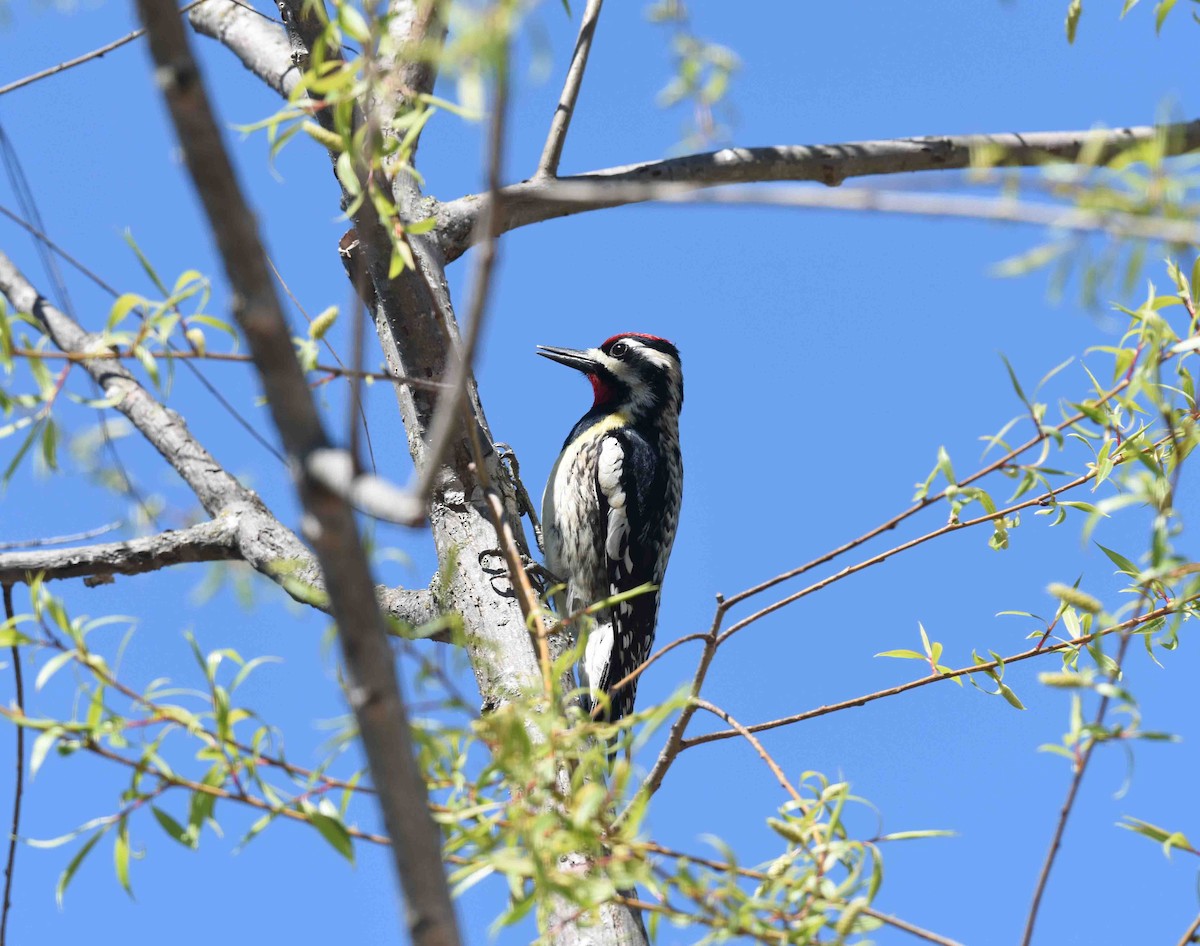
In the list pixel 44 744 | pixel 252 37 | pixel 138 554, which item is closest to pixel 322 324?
pixel 44 744

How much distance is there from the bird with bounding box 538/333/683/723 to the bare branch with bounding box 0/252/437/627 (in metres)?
1.07

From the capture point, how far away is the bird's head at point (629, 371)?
15.4 ft

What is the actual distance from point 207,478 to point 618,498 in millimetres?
1730

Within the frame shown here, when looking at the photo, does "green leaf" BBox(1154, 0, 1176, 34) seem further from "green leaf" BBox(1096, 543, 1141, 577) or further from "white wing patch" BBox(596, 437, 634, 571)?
"white wing patch" BBox(596, 437, 634, 571)

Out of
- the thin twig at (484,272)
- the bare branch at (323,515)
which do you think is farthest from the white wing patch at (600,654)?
the thin twig at (484,272)

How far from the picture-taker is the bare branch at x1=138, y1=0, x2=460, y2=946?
0.95 m

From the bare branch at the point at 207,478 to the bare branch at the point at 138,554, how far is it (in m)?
0.04

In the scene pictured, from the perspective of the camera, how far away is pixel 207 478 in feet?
9.37

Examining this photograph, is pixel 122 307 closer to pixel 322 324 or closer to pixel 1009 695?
pixel 322 324

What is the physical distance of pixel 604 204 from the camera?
2809 millimetres

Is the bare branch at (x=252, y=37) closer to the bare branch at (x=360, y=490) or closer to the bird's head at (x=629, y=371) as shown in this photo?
the bird's head at (x=629, y=371)

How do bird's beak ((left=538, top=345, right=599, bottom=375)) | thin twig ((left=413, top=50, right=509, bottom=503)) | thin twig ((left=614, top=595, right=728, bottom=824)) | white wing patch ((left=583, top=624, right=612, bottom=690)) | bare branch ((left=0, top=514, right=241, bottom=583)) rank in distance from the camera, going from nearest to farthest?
thin twig ((left=413, top=50, right=509, bottom=503))
thin twig ((left=614, top=595, right=728, bottom=824))
bare branch ((left=0, top=514, right=241, bottom=583))
white wing patch ((left=583, top=624, right=612, bottom=690))
bird's beak ((left=538, top=345, right=599, bottom=375))

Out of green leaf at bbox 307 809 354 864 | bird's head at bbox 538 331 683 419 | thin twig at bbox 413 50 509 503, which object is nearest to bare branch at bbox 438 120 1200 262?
green leaf at bbox 307 809 354 864

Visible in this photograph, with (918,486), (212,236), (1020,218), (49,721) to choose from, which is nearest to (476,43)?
(212,236)
